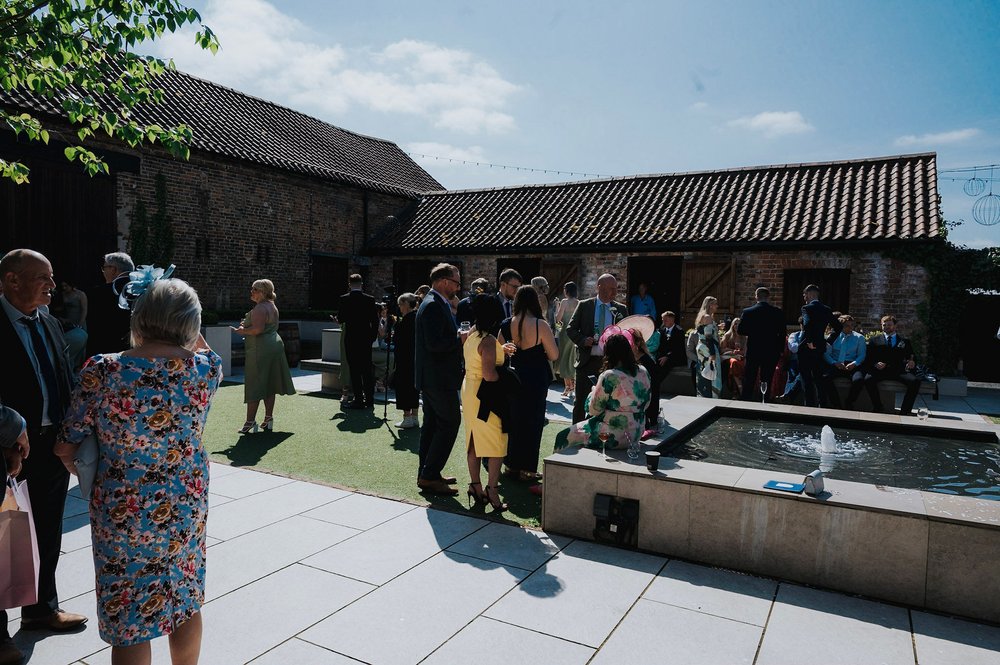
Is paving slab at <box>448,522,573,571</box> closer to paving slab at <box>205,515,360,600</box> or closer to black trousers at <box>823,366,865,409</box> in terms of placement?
paving slab at <box>205,515,360,600</box>

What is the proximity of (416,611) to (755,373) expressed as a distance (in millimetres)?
6923

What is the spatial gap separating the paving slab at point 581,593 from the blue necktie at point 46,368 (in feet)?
7.69

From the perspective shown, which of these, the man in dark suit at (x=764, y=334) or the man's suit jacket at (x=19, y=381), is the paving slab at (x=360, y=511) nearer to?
the man's suit jacket at (x=19, y=381)

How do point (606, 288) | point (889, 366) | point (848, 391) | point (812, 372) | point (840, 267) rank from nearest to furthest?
point (606, 288) → point (812, 372) → point (889, 366) → point (848, 391) → point (840, 267)

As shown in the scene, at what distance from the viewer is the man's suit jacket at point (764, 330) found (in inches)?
335

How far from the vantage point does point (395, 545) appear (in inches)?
163

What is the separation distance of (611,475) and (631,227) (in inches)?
512

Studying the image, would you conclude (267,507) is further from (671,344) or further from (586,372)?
(671,344)

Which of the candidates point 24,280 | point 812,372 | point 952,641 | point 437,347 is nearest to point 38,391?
point 24,280

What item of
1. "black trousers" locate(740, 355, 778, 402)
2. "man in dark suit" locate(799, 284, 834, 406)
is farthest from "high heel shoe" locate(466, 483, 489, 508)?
"man in dark suit" locate(799, 284, 834, 406)

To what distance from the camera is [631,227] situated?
1642 cm

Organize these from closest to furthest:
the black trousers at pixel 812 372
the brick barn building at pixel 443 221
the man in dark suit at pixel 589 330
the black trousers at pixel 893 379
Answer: the man in dark suit at pixel 589 330, the black trousers at pixel 812 372, the black trousers at pixel 893 379, the brick barn building at pixel 443 221

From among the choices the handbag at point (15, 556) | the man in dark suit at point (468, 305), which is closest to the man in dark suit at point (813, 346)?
the man in dark suit at point (468, 305)

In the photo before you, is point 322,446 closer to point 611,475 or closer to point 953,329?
point 611,475
